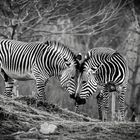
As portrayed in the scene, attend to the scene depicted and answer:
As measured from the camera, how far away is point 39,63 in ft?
51.3

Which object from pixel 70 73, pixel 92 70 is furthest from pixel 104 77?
pixel 70 73

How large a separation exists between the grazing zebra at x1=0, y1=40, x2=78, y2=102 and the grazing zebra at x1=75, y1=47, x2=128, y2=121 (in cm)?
31

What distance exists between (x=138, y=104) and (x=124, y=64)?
1169 cm

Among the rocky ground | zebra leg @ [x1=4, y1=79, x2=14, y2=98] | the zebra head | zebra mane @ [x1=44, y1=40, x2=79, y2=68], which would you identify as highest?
zebra mane @ [x1=44, y1=40, x2=79, y2=68]

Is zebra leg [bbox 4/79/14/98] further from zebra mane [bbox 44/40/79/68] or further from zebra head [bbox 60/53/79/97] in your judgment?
zebra head [bbox 60/53/79/97]

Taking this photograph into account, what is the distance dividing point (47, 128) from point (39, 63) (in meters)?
8.35

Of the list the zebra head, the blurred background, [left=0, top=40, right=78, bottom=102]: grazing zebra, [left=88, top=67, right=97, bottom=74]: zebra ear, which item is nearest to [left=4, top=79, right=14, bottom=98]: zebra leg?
[left=0, top=40, right=78, bottom=102]: grazing zebra

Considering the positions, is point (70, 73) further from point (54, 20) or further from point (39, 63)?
point (54, 20)

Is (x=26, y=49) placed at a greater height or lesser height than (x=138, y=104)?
greater

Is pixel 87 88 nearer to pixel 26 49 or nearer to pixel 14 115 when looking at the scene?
pixel 26 49

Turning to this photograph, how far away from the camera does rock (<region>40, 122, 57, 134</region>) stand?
23.9 ft

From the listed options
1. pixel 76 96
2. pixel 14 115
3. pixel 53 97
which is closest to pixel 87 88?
pixel 76 96

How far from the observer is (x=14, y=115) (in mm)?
7941

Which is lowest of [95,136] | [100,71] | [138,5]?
[95,136]
